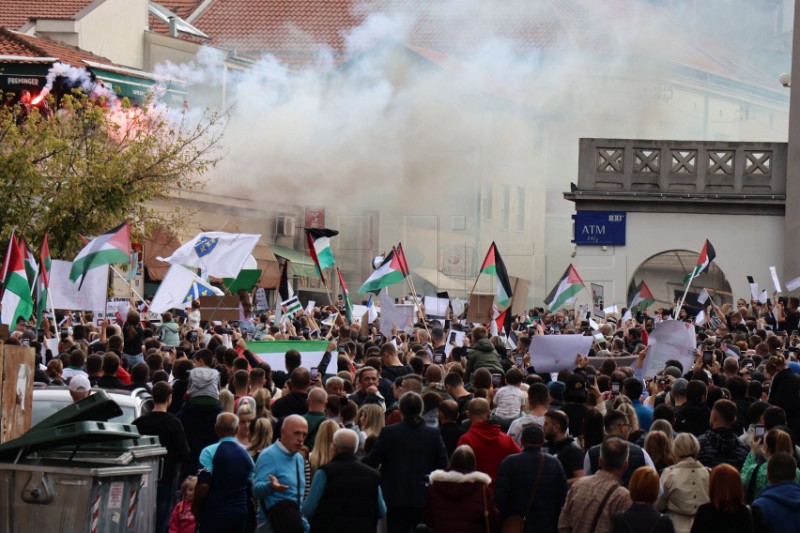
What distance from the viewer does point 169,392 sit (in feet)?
37.0

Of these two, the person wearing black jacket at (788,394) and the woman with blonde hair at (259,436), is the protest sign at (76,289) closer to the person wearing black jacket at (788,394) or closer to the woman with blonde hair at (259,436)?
the woman with blonde hair at (259,436)

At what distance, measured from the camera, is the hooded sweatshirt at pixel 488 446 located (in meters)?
10.1

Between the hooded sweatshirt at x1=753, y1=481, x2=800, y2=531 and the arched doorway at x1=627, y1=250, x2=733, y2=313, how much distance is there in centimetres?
2461

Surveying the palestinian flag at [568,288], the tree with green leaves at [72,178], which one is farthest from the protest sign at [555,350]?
the tree with green leaves at [72,178]

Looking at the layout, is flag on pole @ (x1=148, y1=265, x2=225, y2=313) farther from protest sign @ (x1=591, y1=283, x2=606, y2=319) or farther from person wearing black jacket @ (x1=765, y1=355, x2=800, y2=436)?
person wearing black jacket @ (x1=765, y1=355, x2=800, y2=436)

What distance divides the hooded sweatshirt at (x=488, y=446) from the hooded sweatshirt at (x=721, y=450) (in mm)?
1299

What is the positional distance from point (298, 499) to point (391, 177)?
1454 inches

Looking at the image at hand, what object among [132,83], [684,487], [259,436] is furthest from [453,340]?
[132,83]

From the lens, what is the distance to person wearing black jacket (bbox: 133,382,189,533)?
1098cm

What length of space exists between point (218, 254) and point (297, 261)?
24068mm

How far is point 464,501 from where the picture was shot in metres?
9.37

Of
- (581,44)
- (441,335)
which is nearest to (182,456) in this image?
(441,335)

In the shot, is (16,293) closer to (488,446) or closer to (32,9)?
(488,446)

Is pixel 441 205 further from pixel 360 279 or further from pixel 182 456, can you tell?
pixel 182 456
